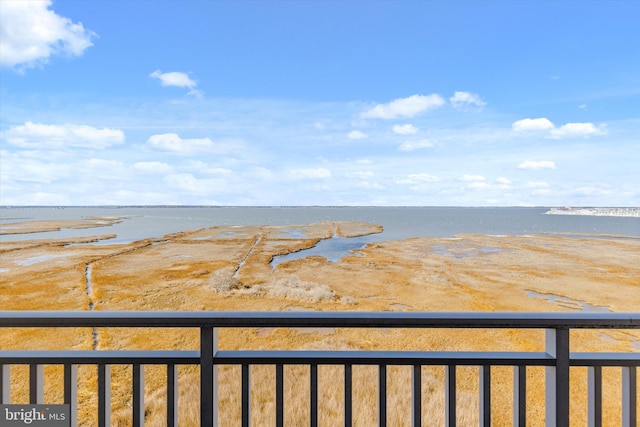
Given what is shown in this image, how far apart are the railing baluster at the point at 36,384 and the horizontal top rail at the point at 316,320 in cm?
20

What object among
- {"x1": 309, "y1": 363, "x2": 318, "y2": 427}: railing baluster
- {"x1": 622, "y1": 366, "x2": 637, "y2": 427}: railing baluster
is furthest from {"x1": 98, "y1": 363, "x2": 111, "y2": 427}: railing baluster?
{"x1": 622, "y1": 366, "x2": 637, "y2": 427}: railing baluster

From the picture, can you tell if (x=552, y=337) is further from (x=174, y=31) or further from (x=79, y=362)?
(x=174, y=31)

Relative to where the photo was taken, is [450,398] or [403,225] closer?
[450,398]

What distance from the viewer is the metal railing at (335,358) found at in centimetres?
116

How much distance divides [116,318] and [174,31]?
17.6ft

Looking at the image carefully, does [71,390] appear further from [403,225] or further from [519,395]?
[403,225]

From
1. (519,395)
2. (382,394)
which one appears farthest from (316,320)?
(519,395)

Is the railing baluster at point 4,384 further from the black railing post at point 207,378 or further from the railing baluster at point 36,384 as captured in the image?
the black railing post at point 207,378

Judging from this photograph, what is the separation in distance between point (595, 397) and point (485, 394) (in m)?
0.44

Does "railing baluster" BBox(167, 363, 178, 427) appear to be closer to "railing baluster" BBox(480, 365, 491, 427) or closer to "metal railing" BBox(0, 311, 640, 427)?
"metal railing" BBox(0, 311, 640, 427)

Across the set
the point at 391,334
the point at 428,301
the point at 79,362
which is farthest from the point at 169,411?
the point at 428,301

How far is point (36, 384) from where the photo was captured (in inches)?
48.4

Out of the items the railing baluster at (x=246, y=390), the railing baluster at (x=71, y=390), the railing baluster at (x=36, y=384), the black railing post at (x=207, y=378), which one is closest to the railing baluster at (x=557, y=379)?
the railing baluster at (x=246, y=390)

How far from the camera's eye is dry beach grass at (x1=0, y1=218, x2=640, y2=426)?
5.50 meters
